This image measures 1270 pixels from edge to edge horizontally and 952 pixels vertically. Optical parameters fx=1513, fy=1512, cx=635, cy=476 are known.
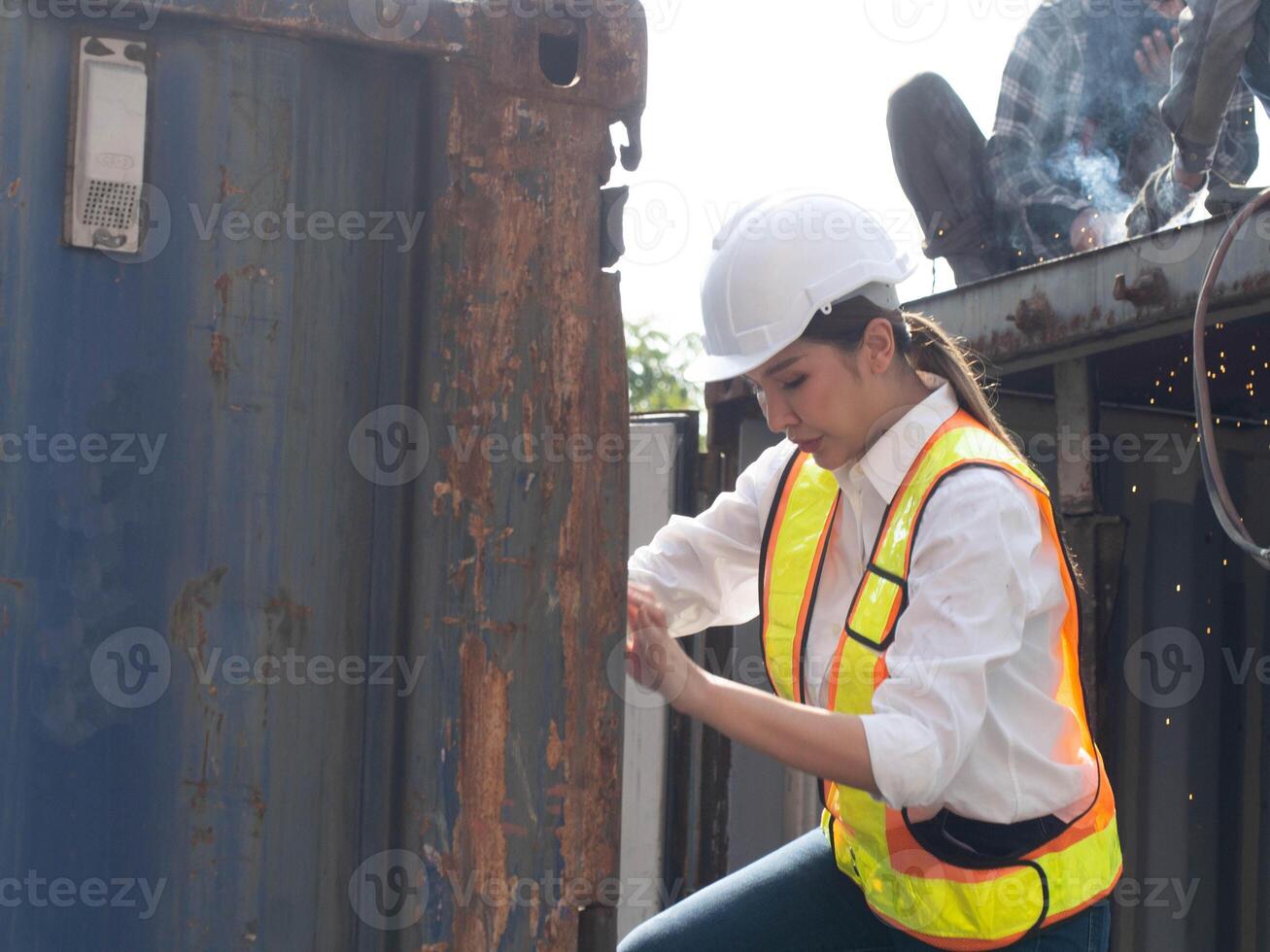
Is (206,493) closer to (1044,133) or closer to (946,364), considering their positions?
(946,364)

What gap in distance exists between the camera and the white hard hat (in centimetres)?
210

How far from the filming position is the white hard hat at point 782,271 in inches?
82.5

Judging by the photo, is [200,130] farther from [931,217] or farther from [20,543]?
[931,217]

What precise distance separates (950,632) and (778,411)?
0.46 m

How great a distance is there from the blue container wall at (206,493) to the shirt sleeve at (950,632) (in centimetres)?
65

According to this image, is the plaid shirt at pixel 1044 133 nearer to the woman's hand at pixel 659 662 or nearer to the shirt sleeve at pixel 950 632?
the shirt sleeve at pixel 950 632

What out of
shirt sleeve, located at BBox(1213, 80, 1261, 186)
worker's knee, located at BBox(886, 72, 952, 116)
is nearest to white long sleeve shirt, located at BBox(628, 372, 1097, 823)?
shirt sleeve, located at BBox(1213, 80, 1261, 186)

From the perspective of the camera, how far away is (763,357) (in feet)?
6.87

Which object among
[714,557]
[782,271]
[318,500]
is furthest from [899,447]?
[318,500]

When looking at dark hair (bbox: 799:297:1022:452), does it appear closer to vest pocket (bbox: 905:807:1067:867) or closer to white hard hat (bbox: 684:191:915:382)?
white hard hat (bbox: 684:191:915:382)

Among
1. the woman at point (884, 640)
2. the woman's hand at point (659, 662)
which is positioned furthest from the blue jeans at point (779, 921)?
the woman's hand at point (659, 662)

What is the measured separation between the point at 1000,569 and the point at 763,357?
0.44 metres

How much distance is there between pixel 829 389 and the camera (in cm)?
215

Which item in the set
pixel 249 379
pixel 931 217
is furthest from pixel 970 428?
pixel 931 217
